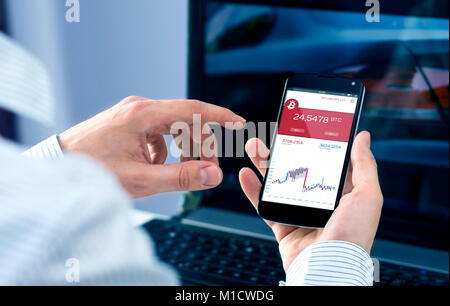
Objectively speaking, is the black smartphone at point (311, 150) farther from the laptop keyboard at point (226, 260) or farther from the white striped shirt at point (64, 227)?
the white striped shirt at point (64, 227)

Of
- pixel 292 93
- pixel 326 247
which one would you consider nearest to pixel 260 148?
pixel 292 93

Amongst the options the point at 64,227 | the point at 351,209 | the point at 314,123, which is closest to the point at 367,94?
the point at 314,123

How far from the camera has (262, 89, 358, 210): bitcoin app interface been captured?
1.72 ft

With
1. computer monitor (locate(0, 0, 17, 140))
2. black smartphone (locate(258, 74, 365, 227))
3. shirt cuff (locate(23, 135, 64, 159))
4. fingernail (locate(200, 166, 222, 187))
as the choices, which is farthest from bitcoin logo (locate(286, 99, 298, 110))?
computer monitor (locate(0, 0, 17, 140))

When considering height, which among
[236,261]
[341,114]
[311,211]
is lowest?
[236,261]

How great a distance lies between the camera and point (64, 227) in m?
0.17

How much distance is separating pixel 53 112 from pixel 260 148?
2.70 feet

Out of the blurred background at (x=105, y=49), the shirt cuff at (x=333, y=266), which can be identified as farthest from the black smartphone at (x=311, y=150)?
the blurred background at (x=105, y=49)

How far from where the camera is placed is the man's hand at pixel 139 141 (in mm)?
467

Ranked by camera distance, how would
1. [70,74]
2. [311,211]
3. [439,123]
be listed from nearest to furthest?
[311,211], [439,123], [70,74]

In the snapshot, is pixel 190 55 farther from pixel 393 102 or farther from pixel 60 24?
pixel 60 24

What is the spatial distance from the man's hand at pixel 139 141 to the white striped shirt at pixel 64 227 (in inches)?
10.6

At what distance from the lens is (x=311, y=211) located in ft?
1.69

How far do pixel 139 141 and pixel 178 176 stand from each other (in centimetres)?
6
